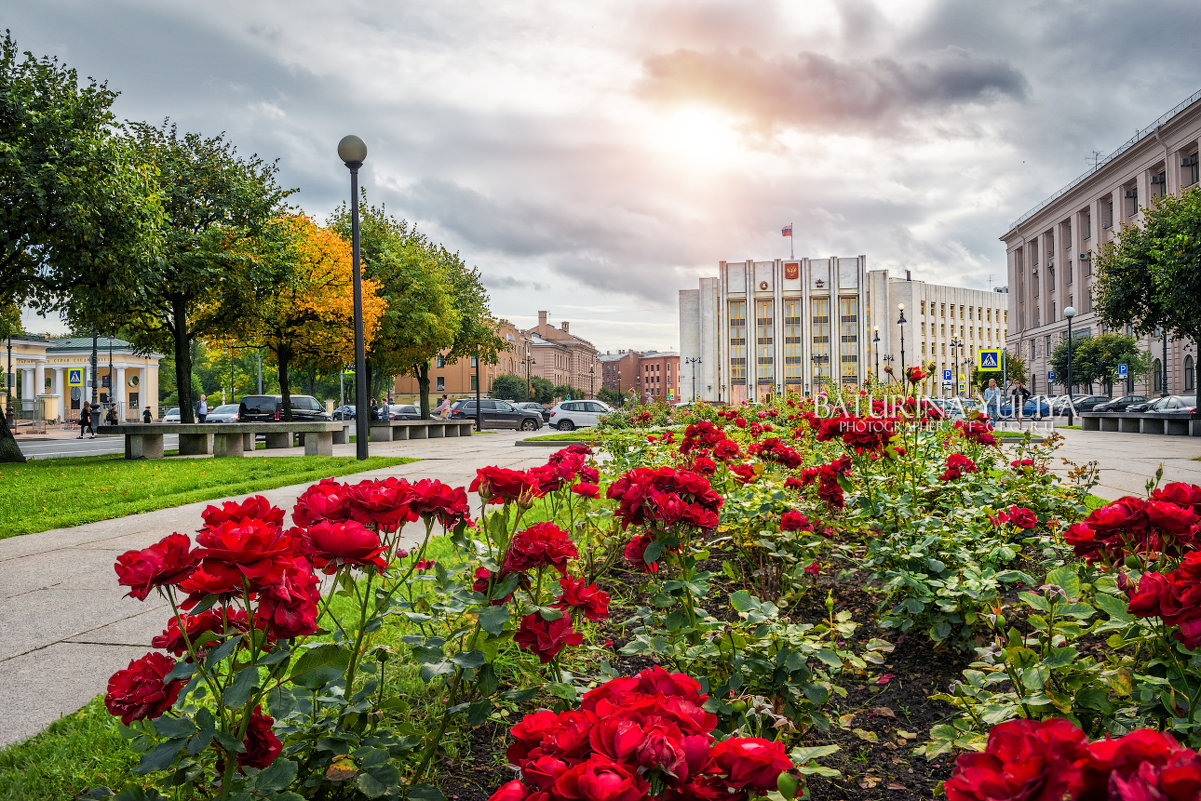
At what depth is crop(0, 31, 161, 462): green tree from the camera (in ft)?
44.1

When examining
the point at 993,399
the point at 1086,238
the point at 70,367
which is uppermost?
the point at 1086,238

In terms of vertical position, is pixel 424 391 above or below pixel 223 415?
above

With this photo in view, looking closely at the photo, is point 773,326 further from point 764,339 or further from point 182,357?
point 182,357

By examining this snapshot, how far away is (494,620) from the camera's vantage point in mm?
1685

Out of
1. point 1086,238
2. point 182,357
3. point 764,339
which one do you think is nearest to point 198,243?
point 182,357

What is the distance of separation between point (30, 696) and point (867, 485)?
417 cm

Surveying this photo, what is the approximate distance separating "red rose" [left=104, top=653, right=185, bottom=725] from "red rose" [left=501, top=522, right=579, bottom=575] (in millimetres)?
770

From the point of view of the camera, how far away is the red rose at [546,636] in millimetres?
1780

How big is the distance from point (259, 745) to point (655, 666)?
87 centimetres

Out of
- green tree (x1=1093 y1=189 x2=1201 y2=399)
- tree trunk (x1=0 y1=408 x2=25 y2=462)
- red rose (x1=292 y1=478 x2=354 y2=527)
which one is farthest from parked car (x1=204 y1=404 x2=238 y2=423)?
red rose (x1=292 y1=478 x2=354 y2=527)

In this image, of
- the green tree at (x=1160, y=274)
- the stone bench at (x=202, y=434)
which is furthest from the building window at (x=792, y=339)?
the stone bench at (x=202, y=434)

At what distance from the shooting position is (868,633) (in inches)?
133

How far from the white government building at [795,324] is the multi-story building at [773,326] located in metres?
0.14

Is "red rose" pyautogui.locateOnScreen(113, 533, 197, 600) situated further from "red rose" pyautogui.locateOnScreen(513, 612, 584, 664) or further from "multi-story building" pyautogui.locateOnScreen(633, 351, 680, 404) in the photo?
"multi-story building" pyautogui.locateOnScreen(633, 351, 680, 404)
